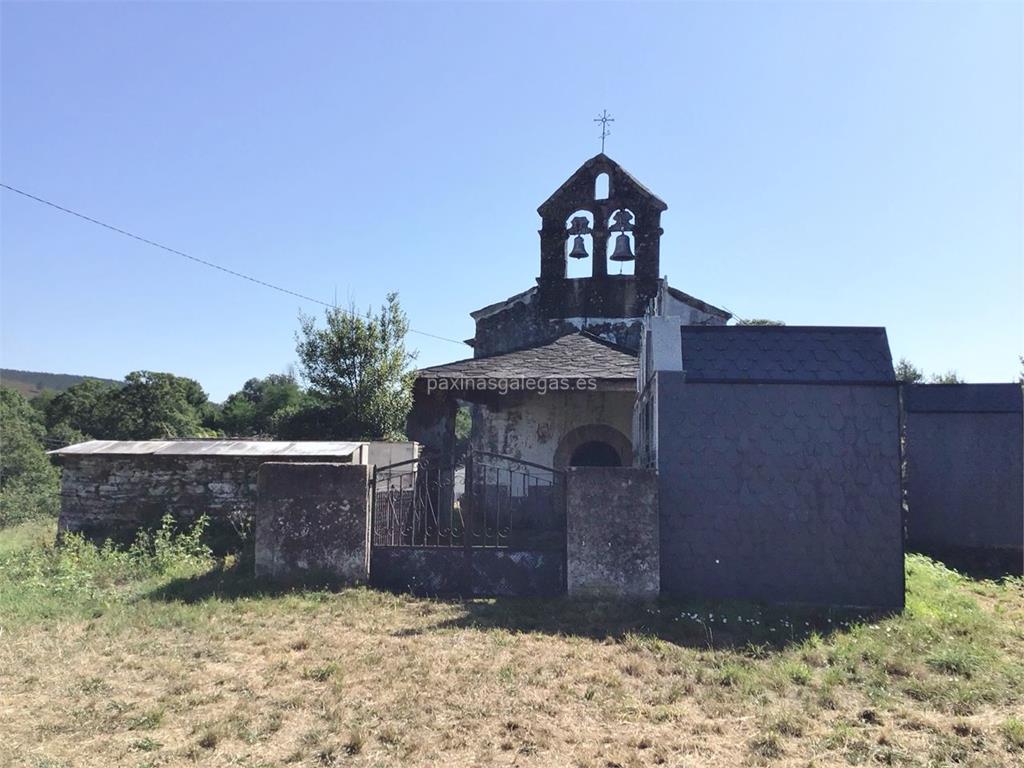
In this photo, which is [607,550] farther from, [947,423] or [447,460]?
[947,423]

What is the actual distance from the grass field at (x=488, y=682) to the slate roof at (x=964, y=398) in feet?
13.1

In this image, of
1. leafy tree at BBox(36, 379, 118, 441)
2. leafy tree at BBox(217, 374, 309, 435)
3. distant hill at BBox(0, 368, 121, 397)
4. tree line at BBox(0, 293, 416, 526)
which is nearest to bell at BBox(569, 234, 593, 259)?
tree line at BBox(0, 293, 416, 526)

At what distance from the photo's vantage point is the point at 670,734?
4035 mm

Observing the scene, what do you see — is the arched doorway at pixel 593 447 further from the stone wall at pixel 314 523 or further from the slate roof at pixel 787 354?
the stone wall at pixel 314 523

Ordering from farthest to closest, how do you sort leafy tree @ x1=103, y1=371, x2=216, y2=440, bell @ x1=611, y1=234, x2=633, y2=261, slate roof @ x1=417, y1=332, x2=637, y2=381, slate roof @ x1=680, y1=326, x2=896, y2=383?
1. leafy tree @ x1=103, y1=371, x2=216, y2=440
2. bell @ x1=611, y1=234, x2=633, y2=261
3. slate roof @ x1=417, y1=332, x2=637, y2=381
4. slate roof @ x1=680, y1=326, x2=896, y2=383

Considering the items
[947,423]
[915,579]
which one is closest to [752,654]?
[915,579]

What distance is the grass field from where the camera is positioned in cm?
383

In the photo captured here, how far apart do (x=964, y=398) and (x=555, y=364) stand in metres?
6.26

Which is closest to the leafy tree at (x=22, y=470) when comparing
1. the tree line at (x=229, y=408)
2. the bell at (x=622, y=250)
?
the tree line at (x=229, y=408)

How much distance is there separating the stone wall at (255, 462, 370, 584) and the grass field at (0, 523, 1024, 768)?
389 millimetres

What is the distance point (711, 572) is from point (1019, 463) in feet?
21.2

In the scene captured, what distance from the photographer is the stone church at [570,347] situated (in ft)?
39.1

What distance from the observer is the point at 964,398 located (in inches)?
414

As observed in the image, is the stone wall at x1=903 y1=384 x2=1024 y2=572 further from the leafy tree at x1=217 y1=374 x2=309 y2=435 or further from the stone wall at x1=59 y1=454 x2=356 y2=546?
the leafy tree at x1=217 y1=374 x2=309 y2=435
